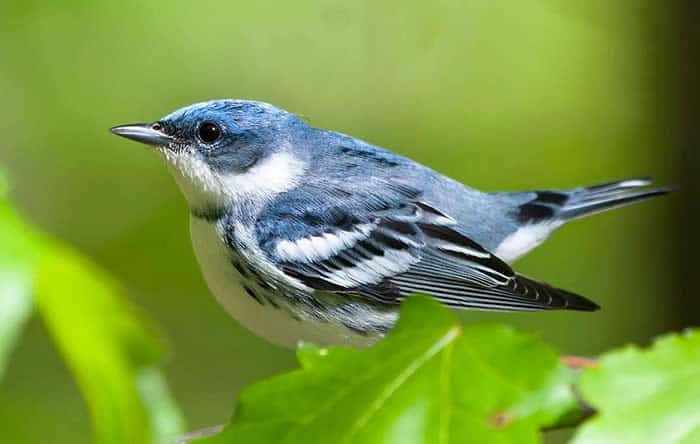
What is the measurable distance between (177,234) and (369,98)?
763 millimetres

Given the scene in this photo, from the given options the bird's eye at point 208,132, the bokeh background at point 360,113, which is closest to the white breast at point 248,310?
the bird's eye at point 208,132

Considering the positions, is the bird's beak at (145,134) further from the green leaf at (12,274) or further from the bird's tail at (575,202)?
the bird's tail at (575,202)

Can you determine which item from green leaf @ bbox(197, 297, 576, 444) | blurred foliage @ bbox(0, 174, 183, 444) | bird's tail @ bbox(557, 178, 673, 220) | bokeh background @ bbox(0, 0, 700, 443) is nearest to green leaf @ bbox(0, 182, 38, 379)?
blurred foliage @ bbox(0, 174, 183, 444)

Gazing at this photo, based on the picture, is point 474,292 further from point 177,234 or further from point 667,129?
point 667,129

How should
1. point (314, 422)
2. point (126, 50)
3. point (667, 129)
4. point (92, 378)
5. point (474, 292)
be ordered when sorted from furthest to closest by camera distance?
point (667, 129), point (126, 50), point (474, 292), point (92, 378), point (314, 422)

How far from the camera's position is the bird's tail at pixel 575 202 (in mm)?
1703

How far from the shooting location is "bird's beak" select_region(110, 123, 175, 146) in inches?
47.1

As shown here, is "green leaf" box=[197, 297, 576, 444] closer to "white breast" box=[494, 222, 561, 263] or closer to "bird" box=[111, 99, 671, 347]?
"bird" box=[111, 99, 671, 347]

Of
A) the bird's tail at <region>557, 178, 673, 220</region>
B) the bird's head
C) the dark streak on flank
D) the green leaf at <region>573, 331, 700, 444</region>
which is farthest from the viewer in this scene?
the bird's tail at <region>557, 178, 673, 220</region>

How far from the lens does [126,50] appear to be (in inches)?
118

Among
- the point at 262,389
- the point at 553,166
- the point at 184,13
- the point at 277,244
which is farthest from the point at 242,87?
the point at 262,389

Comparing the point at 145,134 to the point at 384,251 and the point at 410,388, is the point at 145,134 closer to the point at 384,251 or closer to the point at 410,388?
the point at 384,251

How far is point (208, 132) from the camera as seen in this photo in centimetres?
138

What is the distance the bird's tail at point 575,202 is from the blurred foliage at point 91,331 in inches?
28.9
